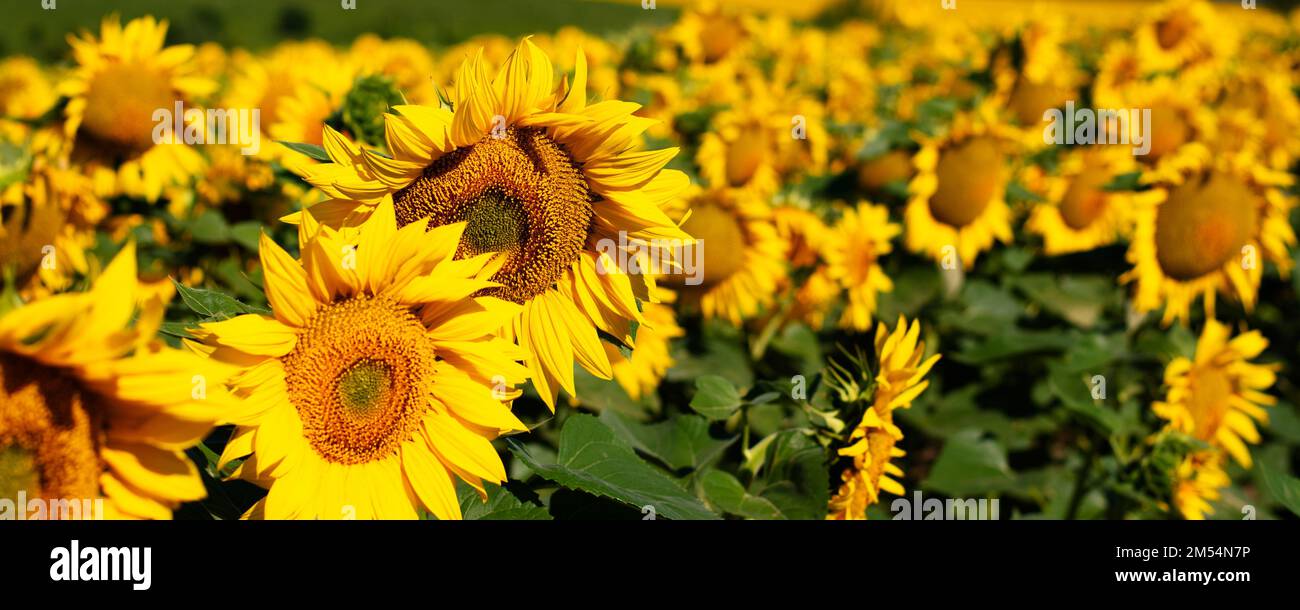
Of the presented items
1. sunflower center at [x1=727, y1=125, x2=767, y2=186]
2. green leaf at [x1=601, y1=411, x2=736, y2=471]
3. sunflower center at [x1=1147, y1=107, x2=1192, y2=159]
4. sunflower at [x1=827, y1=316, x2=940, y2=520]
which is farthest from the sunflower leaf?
sunflower center at [x1=1147, y1=107, x2=1192, y2=159]

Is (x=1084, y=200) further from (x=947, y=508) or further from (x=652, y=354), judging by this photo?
(x=652, y=354)

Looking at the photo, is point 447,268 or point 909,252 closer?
point 447,268

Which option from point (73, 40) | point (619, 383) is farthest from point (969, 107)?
point (73, 40)

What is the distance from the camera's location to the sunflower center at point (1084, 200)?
4.58 metres

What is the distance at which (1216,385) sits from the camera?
3242 millimetres

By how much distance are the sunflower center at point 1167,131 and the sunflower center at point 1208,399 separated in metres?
1.90
